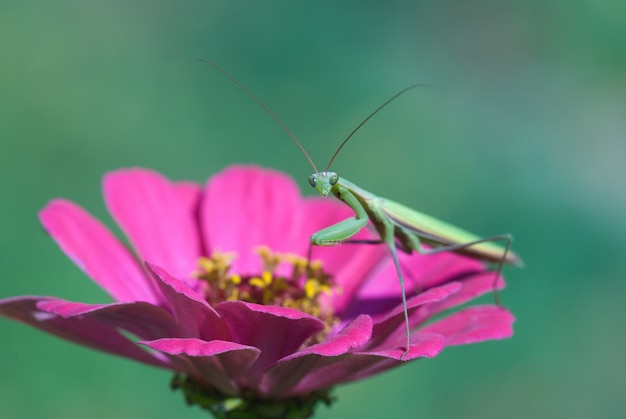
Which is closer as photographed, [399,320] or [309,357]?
[309,357]

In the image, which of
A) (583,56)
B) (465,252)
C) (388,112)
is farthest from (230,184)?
(583,56)

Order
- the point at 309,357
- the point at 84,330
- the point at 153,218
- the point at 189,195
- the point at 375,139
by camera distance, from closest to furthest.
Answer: the point at 309,357, the point at 84,330, the point at 153,218, the point at 189,195, the point at 375,139

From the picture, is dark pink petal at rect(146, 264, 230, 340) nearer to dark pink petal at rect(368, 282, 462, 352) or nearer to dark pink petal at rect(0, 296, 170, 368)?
dark pink petal at rect(0, 296, 170, 368)

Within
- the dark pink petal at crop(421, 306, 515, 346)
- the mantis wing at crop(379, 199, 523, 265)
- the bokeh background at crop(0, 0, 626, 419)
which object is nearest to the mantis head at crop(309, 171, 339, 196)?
the mantis wing at crop(379, 199, 523, 265)

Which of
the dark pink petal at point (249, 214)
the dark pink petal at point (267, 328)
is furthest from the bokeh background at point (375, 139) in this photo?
the dark pink petal at point (267, 328)

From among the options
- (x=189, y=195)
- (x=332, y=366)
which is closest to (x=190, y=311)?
(x=332, y=366)

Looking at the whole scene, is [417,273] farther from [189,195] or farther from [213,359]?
[213,359]

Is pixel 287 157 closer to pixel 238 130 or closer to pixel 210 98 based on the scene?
pixel 238 130
